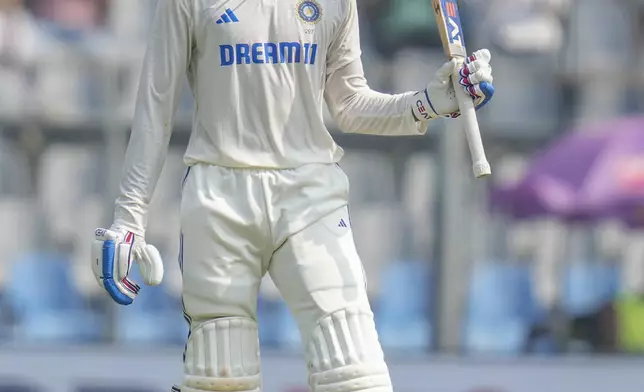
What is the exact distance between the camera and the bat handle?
159 inches

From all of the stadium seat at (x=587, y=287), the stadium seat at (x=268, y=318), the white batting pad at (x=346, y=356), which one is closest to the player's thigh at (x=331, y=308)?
the white batting pad at (x=346, y=356)

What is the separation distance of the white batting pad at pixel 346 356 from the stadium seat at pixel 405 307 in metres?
4.63

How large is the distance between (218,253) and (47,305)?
5098 mm

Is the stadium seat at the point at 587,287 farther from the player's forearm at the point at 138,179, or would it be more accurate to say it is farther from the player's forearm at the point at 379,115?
the player's forearm at the point at 138,179

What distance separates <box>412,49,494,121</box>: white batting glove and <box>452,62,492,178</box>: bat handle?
0.02 metres

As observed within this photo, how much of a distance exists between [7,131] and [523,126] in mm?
3246

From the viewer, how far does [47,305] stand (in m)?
9.10

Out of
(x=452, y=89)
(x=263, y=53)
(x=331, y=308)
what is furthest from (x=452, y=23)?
(x=331, y=308)

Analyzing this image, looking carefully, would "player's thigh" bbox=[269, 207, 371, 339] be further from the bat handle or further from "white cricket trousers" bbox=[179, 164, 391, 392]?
the bat handle

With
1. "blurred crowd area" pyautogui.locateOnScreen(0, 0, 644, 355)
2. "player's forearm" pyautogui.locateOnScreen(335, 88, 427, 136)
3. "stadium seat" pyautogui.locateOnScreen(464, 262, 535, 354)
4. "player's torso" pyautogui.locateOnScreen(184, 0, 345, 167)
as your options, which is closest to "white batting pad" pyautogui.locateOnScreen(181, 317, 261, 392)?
"player's torso" pyautogui.locateOnScreen(184, 0, 345, 167)

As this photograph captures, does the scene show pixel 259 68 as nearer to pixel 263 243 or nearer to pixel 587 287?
pixel 263 243

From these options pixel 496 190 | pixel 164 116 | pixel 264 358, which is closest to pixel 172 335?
pixel 264 358

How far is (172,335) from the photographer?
9.08 meters

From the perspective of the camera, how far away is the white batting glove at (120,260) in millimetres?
4145
